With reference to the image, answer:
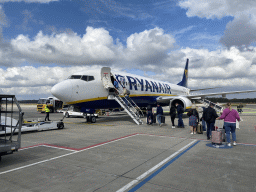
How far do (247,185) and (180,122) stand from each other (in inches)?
347

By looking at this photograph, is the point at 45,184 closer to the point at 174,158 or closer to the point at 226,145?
the point at 174,158

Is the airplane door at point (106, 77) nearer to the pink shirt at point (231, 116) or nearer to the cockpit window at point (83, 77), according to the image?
the cockpit window at point (83, 77)

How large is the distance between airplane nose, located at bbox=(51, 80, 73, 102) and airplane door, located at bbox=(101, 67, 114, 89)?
273cm

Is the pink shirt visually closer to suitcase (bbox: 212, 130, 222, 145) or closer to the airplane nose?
suitcase (bbox: 212, 130, 222, 145)

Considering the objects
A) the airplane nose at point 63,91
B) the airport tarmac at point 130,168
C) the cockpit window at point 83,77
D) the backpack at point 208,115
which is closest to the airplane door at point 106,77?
the cockpit window at point 83,77

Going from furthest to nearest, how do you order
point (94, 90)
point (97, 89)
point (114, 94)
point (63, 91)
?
point (114, 94), point (97, 89), point (94, 90), point (63, 91)

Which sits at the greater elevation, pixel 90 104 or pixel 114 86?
pixel 114 86

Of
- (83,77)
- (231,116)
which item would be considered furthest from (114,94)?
(231,116)

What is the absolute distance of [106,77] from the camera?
14.7 meters

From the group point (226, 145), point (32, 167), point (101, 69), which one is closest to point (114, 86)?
point (101, 69)

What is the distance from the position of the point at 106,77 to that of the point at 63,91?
144 inches

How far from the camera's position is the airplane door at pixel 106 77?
1454 centimetres

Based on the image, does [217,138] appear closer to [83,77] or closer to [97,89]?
[97,89]

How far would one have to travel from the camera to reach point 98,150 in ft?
22.2
